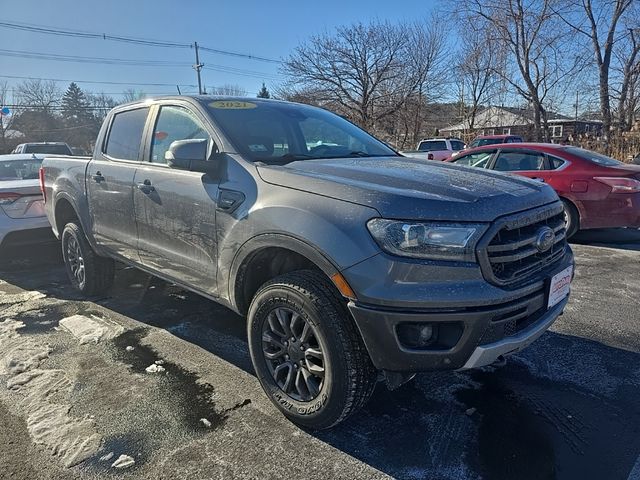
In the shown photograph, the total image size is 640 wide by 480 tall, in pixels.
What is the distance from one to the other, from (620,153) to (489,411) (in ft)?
62.9

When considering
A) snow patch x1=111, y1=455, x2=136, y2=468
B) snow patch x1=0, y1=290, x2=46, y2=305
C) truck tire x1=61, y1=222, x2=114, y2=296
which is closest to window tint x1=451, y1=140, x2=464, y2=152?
truck tire x1=61, y1=222, x2=114, y2=296

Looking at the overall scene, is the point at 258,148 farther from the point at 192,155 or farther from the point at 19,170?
the point at 19,170

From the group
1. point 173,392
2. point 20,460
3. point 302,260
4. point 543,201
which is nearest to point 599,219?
point 543,201

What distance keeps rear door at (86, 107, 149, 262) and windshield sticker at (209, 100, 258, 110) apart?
88cm

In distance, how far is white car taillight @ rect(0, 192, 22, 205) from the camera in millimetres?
5590

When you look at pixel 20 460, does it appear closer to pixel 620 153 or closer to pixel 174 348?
pixel 174 348

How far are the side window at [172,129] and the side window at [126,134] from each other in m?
0.28

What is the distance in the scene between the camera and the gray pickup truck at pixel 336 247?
84.1 inches

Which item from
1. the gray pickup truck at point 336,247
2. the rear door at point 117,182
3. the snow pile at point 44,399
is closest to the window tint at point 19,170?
the rear door at point 117,182

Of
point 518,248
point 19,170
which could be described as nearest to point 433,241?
point 518,248

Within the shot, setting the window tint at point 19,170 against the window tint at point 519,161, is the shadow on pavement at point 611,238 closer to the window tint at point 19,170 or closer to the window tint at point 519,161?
the window tint at point 519,161

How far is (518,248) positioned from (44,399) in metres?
2.95

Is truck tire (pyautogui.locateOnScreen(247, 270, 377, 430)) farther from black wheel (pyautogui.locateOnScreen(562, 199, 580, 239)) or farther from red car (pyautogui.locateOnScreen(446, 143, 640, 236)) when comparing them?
black wheel (pyautogui.locateOnScreen(562, 199, 580, 239))

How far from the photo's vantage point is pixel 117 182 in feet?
12.9
